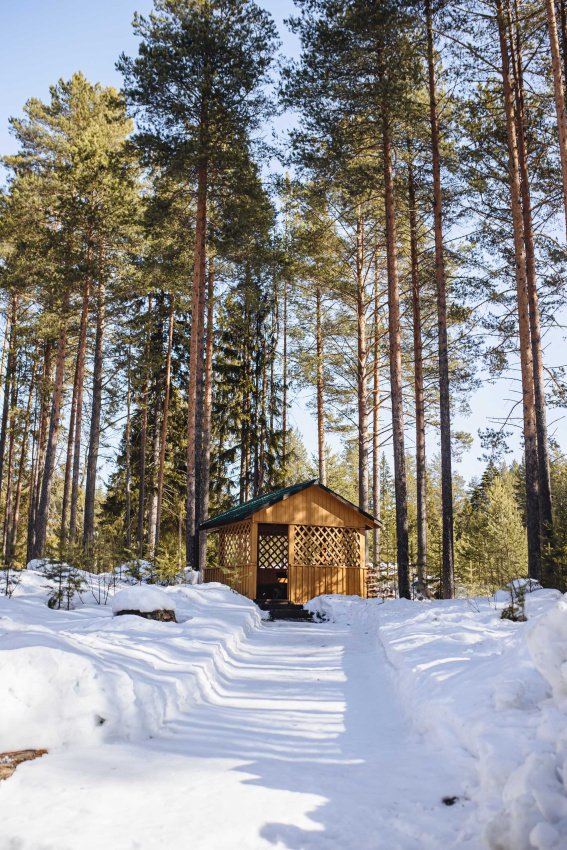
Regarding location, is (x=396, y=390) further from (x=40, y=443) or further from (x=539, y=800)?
(x=40, y=443)

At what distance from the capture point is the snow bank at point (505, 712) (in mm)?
2010

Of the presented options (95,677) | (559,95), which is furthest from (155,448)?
(95,677)

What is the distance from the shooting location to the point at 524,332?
38.5 feet

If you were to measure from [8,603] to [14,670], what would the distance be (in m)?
4.02

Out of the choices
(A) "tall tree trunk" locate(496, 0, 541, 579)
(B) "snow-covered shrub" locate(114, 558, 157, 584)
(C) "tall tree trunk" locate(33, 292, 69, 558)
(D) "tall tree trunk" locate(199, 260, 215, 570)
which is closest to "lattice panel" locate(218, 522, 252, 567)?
(D) "tall tree trunk" locate(199, 260, 215, 570)

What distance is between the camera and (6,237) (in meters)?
19.3

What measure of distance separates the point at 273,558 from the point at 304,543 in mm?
2239

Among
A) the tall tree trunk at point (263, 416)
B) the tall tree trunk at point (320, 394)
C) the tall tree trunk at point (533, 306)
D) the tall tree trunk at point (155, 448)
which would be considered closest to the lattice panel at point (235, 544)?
the tall tree trunk at point (320, 394)

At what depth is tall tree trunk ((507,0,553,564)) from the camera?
11039mm

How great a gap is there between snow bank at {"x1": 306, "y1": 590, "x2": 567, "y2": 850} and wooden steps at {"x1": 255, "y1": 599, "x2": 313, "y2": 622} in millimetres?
7909

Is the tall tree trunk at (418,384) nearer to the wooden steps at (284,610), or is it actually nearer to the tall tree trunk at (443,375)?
the tall tree trunk at (443,375)

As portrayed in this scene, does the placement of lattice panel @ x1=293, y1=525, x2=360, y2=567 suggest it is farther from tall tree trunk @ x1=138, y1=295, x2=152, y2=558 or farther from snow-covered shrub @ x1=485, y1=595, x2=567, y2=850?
snow-covered shrub @ x1=485, y1=595, x2=567, y2=850

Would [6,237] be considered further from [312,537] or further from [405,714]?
[405,714]

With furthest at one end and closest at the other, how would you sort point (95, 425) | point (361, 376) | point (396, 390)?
1. point (361, 376)
2. point (95, 425)
3. point (396, 390)
